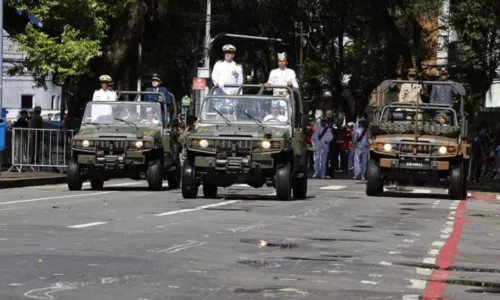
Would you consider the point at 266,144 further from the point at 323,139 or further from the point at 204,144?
the point at 323,139

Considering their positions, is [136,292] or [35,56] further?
[35,56]

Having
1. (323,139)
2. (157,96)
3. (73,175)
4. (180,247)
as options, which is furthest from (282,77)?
(323,139)

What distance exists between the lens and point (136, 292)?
29.5 feet

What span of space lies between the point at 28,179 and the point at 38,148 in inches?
174

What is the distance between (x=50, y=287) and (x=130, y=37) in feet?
88.7

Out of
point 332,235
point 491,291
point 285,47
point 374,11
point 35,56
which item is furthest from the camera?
point 285,47

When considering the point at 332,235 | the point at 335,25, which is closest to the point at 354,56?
the point at 335,25

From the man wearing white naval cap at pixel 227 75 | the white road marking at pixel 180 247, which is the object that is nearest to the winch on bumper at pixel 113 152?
the man wearing white naval cap at pixel 227 75

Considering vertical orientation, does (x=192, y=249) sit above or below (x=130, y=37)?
below

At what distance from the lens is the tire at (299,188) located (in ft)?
80.0

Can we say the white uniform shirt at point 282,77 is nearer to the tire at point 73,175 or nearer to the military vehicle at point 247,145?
the military vehicle at point 247,145

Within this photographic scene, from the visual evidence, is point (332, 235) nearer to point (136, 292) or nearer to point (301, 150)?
point (136, 292)

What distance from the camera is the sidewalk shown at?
93.2ft

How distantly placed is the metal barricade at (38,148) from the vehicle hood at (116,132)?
283 inches
